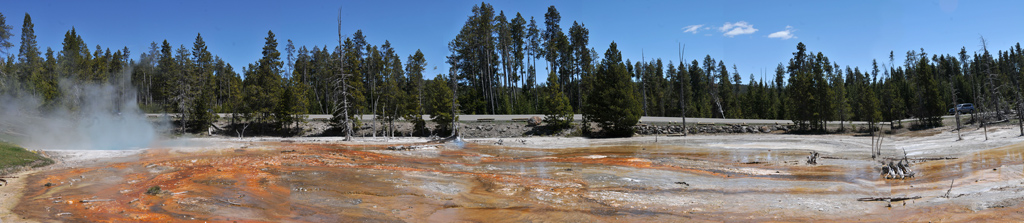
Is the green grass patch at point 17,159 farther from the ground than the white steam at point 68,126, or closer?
closer

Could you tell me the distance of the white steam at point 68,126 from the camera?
78.5 feet

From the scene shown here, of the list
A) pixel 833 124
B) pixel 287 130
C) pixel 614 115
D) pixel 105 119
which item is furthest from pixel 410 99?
pixel 833 124

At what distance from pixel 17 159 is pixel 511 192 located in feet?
51.6

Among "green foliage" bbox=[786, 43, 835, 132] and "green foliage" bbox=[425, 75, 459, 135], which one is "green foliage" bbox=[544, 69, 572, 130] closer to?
"green foliage" bbox=[425, 75, 459, 135]

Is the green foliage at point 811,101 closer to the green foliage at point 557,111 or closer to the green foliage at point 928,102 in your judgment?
the green foliage at point 928,102

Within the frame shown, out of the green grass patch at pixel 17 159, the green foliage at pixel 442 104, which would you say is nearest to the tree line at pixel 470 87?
the green foliage at pixel 442 104

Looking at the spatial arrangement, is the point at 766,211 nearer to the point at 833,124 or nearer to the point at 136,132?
the point at 136,132

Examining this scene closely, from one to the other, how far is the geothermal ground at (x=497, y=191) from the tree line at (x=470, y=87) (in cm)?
2134

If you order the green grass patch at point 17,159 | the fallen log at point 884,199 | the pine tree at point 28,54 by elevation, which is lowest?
the fallen log at point 884,199

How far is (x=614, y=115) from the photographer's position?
1687 inches

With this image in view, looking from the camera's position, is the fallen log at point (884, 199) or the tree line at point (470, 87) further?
the tree line at point (470, 87)

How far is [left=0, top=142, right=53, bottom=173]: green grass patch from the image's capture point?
14105 mm

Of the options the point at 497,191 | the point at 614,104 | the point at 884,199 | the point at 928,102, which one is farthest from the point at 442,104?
the point at 928,102

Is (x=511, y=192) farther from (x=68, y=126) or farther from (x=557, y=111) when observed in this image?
(x=557, y=111)
